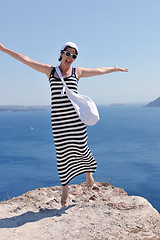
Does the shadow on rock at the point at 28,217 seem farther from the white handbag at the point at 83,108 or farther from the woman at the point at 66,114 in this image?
the white handbag at the point at 83,108

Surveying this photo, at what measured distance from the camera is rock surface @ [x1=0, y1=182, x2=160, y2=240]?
400 centimetres

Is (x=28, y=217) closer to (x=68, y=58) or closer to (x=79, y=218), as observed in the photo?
(x=79, y=218)

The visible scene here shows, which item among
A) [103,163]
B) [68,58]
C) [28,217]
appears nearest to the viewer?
[68,58]

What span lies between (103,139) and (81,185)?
2642 inches

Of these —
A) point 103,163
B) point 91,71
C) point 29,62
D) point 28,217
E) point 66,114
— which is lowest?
point 103,163

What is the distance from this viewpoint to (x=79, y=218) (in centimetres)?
450

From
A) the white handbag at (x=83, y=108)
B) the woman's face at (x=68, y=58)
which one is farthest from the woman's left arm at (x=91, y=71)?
the white handbag at (x=83, y=108)

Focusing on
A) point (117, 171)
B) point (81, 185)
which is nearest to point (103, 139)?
point (117, 171)

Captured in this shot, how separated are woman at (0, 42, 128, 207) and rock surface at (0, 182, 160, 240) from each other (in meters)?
0.70

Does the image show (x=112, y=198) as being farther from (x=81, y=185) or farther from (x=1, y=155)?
(x=1, y=155)

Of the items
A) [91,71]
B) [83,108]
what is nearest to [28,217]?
[83,108]

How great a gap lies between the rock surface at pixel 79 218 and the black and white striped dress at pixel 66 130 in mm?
749

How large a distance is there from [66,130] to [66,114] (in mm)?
274

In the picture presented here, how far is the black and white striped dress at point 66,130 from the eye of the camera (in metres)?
4.20
